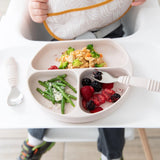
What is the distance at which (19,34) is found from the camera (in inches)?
31.3

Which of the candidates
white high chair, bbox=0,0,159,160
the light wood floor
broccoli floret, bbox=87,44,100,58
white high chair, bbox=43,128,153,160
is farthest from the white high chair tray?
the light wood floor

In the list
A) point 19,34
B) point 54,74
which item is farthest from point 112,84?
point 19,34

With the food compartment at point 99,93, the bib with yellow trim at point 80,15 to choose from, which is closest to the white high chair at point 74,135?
the food compartment at point 99,93

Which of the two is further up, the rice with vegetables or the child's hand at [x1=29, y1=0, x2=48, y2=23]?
the child's hand at [x1=29, y1=0, x2=48, y2=23]

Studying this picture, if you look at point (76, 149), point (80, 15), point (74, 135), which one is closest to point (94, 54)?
point (80, 15)

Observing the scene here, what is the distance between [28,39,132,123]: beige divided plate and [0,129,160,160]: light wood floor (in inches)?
28.0

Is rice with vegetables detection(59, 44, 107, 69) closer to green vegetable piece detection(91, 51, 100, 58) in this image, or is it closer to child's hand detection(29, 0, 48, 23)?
green vegetable piece detection(91, 51, 100, 58)

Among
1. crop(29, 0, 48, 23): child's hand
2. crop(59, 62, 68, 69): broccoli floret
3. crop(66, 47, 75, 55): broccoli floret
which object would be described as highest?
crop(29, 0, 48, 23): child's hand

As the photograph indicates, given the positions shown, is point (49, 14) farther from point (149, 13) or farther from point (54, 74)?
point (149, 13)

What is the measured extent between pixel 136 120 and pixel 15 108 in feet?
1.09

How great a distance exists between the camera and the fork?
0.55m

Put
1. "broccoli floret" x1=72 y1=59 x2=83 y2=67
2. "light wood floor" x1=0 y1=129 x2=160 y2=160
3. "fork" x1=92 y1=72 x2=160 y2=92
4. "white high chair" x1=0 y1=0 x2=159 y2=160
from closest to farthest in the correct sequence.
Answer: "fork" x1=92 y1=72 x2=160 y2=92 < "broccoli floret" x1=72 y1=59 x2=83 y2=67 < "white high chair" x1=0 y1=0 x2=159 y2=160 < "light wood floor" x1=0 y1=129 x2=160 y2=160

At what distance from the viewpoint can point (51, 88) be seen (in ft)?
2.10

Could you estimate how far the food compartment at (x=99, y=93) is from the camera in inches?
23.4
